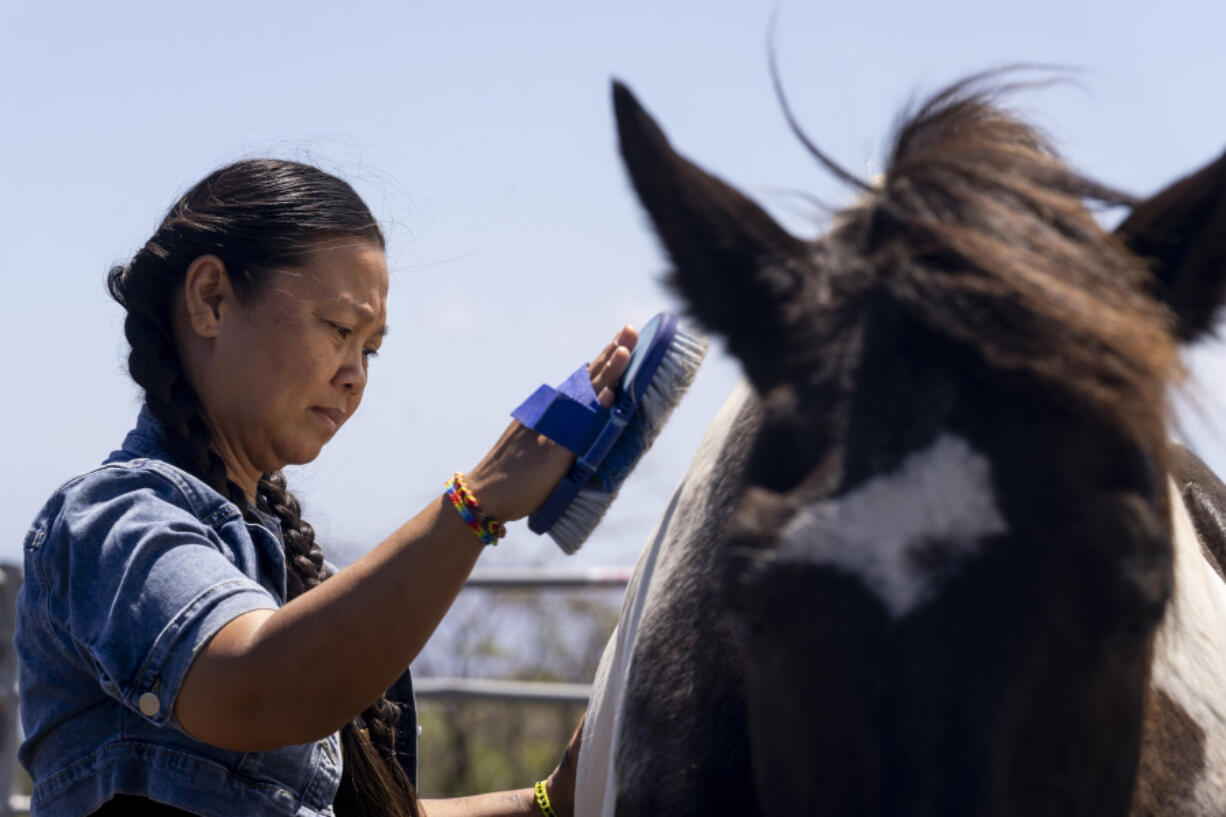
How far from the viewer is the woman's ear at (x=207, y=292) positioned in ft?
7.75

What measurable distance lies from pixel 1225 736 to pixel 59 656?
195cm

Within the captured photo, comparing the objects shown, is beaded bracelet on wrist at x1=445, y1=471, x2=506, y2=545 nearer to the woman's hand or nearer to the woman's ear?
the woman's hand

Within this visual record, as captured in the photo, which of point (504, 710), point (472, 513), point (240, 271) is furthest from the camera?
point (504, 710)

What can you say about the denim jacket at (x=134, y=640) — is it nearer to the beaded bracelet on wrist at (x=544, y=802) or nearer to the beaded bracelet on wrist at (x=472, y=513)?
the beaded bracelet on wrist at (x=472, y=513)

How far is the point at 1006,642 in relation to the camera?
162 cm

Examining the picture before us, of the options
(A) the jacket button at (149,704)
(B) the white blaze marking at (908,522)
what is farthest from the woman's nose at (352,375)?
(B) the white blaze marking at (908,522)

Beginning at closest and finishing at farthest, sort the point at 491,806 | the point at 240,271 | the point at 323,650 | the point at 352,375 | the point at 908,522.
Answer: the point at 908,522 < the point at 323,650 < the point at 240,271 < the point at 352,375 < the point at 491,806

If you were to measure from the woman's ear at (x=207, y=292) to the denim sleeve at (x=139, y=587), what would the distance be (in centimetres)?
35

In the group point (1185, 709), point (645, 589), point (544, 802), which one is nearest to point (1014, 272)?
point (1185, 709)

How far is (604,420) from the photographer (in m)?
2.13

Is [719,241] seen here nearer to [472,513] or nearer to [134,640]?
[472,513]

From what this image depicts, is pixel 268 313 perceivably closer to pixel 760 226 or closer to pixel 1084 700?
pixel 760 226

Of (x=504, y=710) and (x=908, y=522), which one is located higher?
(x=908, y=522)

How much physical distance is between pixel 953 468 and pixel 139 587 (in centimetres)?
120
